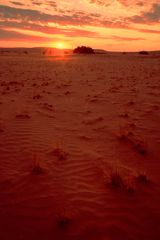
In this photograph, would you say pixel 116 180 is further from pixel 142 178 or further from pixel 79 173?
pixel 79 173

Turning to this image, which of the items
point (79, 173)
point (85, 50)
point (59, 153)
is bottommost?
point (79, 173)

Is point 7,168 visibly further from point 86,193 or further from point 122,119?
point 122,119

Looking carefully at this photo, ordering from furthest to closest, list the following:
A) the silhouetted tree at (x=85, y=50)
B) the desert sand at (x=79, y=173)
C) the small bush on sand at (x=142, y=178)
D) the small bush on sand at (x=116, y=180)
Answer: the silhouetted tree at (x=85, y=50) → the small bush on sand at (x=142, y=178) → the small bush on sand at (x=116, y=180) → the desert sand at (x=79, y=173)

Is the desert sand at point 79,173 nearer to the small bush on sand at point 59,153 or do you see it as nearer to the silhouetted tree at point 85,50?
the small bush on sand at point 59,153

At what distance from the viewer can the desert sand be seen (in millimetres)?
3381

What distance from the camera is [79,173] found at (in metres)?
4.72

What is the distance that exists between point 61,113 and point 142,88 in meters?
6.30

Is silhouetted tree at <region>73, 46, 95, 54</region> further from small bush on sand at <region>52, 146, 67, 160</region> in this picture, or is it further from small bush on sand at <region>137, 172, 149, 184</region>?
small bush on sand at <region>137, 172, 149, 184</region>

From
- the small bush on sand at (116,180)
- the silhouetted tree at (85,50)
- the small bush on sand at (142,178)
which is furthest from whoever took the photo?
the silhouetted tree at (85,50)

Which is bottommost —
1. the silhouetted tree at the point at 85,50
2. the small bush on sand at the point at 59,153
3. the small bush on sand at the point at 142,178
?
the small bush on sand at the point at 142,178

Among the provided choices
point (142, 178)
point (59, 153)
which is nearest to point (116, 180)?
point (142, 178)

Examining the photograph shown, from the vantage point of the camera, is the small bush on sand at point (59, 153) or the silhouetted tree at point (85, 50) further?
the silhouetted tree at point (85, 50)

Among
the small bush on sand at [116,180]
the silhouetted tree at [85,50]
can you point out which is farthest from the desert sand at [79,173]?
the silhouetted tree at [85,50]

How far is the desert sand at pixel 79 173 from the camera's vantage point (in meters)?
3.38
